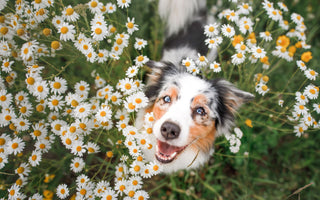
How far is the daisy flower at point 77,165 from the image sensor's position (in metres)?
1.90

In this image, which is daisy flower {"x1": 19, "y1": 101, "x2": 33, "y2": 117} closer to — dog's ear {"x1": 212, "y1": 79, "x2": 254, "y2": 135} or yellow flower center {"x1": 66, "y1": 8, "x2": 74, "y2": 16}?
yellow flower center {"x1": 66, "y1": 8, "x2": 74, "y2": 16}

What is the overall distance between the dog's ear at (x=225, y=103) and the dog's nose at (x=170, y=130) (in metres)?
0.60

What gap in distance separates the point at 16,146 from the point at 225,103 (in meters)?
2.01

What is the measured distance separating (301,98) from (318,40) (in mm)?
2888

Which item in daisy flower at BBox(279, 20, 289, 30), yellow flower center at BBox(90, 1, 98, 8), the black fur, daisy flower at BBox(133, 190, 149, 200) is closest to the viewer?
daisy flower at BBox(133, 190, 149, 200)

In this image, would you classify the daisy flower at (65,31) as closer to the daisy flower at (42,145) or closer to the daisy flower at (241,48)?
the daisy flower at (42,145)

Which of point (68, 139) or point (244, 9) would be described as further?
point (244, 9)

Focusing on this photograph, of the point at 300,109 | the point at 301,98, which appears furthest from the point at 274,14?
the point at 300,109

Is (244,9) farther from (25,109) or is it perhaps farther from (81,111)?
(25,109)

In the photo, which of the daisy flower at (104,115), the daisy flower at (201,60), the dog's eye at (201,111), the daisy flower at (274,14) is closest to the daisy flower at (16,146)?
the daisy flower at (104,115)

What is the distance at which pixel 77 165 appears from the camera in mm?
1900

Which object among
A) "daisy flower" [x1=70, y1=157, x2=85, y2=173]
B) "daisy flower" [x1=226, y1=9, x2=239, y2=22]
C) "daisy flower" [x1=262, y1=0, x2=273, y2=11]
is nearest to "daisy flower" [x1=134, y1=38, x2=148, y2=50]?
"daisy flower" [x1=226, y1=9, x2=239, y2=22]

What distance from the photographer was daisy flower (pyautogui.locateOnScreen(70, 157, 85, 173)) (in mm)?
1896

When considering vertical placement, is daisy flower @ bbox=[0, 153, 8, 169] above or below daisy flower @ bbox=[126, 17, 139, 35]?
below
